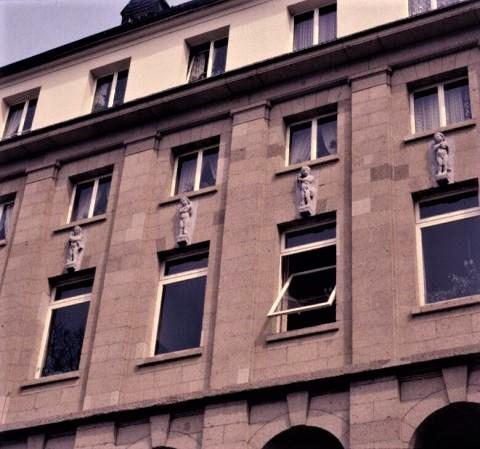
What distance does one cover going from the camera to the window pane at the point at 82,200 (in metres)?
29.0

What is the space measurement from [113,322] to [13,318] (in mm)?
3414

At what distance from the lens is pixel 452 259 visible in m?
22.7

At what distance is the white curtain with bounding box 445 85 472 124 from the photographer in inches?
971

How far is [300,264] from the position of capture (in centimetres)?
2436

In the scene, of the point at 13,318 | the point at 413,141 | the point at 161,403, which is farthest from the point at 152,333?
the point at 413,141

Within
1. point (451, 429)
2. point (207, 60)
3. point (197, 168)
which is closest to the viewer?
point (451, 429)

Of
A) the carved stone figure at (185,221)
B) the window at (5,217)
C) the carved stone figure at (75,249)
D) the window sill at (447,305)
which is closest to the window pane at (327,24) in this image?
the carved stone figure at (185,221)

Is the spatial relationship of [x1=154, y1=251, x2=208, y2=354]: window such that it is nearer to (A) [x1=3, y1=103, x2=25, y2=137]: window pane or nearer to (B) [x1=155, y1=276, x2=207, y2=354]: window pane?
(B) [x1=155, y1=276, x2=207, y2=354]: window pane

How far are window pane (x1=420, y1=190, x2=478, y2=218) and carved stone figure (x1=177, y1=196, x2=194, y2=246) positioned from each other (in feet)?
19.7

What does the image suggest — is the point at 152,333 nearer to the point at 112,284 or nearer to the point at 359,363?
the point at 112,284

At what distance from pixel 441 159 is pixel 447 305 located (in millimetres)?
3867

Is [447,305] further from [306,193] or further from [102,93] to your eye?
[102,93]

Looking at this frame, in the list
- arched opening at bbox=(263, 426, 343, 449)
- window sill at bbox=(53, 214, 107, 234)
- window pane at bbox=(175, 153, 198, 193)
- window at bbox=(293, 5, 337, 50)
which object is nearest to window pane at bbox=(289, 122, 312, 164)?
window at bbox=(293, 5, 337, 50)

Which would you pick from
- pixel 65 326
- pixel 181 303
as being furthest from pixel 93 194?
pixel 181 303
